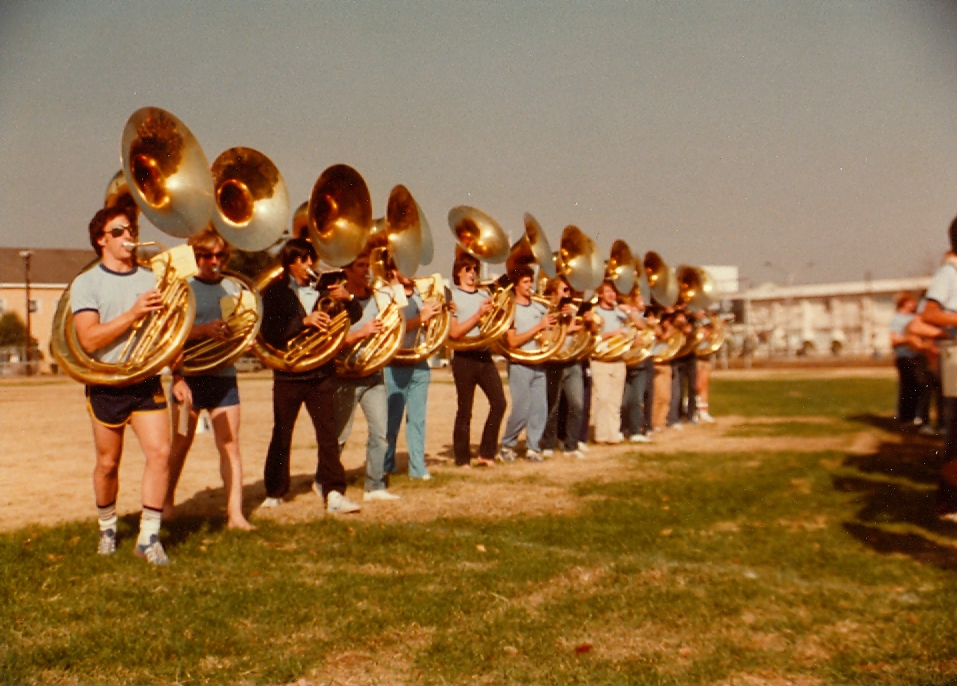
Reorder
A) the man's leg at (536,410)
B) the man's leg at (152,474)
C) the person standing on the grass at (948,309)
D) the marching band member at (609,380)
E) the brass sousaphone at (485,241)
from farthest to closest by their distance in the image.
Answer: the marching band member at (609,380), the man's leg at (536,410), the brass sousaphone at (485,241), the person standing on the grass at (948,309), the man's leg at (152,474)

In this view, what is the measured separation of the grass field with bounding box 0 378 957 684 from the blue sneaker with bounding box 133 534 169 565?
0.28ft

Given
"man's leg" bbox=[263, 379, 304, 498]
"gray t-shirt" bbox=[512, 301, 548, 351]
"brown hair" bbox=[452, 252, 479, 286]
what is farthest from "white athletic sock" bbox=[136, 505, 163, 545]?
"gray t-shirt" bbox=[512, 301, 548, 351]

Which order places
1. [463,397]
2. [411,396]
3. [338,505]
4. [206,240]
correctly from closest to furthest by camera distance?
[206,240] < [338,505] < [411,396] < [463,397]

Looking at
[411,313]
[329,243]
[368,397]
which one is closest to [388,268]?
[411,313]

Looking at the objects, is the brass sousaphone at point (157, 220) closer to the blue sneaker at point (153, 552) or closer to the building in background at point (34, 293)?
the blue sneaker at point (153, 552)

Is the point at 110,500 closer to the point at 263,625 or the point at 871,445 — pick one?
the point at 263,625

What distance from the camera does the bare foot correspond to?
6609 mm

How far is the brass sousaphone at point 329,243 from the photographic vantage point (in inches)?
288

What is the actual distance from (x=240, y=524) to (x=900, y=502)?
5.24 metres

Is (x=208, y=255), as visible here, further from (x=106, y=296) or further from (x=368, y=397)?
(x=368, y=397)

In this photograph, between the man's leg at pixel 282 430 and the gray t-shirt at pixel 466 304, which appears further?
the gray t-shirt at pixel 466 304

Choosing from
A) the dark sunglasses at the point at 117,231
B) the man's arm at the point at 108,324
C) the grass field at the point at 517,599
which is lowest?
the grass field at the point at 517,599

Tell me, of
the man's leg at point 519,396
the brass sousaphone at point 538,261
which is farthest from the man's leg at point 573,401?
the man's leg at point 519,396

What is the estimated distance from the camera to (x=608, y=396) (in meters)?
12.7
